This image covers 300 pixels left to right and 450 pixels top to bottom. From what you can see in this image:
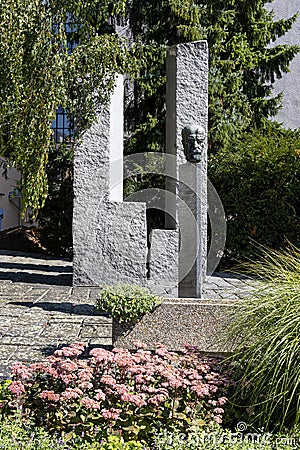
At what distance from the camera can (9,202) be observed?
14.4m

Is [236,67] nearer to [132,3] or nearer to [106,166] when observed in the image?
[132,3]

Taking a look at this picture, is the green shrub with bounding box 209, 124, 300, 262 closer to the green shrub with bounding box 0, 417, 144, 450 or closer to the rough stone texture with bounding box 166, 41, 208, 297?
the rough stone texture with bounding box 166, 41, 208, 297

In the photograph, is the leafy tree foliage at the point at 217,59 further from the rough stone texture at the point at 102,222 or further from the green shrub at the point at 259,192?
the rough stone texture at the point at 102,222

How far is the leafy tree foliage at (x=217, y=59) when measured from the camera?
9.43m

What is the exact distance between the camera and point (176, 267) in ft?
23.6

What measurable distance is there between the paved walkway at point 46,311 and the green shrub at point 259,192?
2.86 feet

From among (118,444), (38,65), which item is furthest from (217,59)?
(118,444)

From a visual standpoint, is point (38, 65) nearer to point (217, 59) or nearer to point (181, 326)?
point (181, 326)

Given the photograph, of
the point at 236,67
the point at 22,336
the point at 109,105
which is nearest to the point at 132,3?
the point at 236,67

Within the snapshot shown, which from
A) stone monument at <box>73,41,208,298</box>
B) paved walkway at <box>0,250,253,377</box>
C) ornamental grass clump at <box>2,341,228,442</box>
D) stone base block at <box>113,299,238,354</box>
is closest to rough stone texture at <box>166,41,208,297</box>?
stone monument at <box>73,41,208,298</box>

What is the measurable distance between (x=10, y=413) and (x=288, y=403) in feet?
4.21

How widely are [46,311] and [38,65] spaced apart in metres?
2.39

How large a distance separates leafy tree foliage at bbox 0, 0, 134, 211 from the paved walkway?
1.06 m

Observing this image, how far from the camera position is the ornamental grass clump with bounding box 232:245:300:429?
9.03 ft
